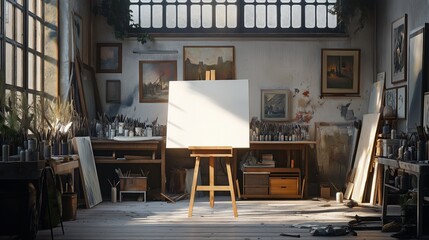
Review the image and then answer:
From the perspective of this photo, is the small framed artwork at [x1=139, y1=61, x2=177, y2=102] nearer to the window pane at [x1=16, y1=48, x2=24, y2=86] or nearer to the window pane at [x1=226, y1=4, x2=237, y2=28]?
the window pane at [x1=226, y1=4, x2=237, y2=28]

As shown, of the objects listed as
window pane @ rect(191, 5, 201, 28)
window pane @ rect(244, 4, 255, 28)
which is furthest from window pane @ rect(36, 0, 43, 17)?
window pane @ rect(244, 4, 255, 28)

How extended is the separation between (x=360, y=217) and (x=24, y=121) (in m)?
4.06

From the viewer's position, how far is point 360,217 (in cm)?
845

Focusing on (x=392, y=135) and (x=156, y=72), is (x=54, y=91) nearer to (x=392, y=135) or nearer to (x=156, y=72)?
(x=156, y=72)

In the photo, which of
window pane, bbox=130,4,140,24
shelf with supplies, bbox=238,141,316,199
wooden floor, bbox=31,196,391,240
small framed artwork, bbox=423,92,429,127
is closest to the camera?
wooden floor, bbox=31,196,391,240

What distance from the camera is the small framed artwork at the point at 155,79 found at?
11.8 m

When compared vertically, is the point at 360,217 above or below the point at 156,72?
below

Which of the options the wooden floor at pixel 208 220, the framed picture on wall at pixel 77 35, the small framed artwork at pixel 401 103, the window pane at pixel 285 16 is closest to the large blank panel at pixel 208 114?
the wooden floor at pixel 208 220

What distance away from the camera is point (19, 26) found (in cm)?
880

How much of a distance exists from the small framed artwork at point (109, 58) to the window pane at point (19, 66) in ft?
9.65

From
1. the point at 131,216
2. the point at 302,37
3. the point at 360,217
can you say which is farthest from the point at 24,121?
the point at 302,37

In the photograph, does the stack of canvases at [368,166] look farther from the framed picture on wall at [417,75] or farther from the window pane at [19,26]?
the window pane at [19,26]

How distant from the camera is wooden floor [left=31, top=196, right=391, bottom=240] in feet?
24.5

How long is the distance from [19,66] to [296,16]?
5.09 meters
